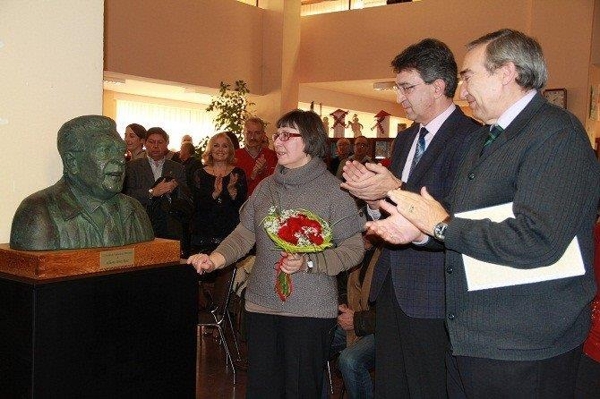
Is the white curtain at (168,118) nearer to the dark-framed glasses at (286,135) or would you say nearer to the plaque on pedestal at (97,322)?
the dark-framed glasses at (286,135)

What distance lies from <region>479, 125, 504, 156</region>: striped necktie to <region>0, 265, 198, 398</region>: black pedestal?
138 centimetres

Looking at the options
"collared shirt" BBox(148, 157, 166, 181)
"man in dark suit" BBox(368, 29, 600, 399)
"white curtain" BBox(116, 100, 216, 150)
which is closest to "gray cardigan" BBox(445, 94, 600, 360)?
"man in dark suit" BBox(368, 29, 600, 399)

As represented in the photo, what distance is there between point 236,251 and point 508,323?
4.65ft

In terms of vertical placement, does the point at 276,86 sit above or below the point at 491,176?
above

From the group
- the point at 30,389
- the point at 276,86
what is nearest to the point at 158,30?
the point at 276,86

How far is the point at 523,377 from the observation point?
1781 mm

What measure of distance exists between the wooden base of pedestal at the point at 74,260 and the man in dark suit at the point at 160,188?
200cm

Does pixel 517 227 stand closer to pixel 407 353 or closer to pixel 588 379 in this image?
pixel 407 353

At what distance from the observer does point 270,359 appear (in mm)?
2775

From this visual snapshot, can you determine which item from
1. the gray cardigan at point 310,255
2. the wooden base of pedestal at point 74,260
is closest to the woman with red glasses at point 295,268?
the gray cardigan at point 310,255

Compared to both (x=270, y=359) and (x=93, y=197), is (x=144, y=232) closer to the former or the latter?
(x=93, y=197)

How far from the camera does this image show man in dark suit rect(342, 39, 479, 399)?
7.81ft

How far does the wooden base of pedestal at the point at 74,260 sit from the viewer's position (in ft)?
7.24

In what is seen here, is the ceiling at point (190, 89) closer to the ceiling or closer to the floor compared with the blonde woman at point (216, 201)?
closer to the ceiling
